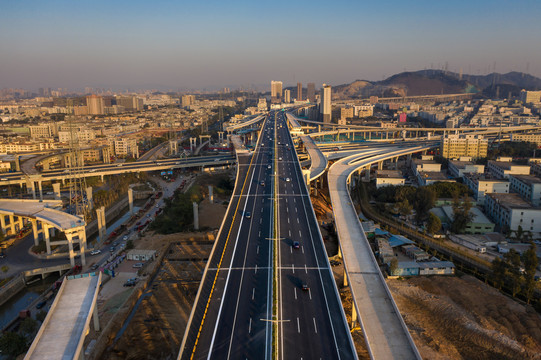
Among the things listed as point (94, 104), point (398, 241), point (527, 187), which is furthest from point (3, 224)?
point (94, 104)

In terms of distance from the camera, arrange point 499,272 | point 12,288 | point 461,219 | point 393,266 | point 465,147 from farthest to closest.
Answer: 1. point 465,147
2. point 461,219
3. point 393,266
4. point 12,288
5. point 499,272

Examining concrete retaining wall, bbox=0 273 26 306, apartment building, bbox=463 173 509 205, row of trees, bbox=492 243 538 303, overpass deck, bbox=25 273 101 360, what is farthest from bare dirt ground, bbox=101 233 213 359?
apartment building, bbox=463 173 509 205

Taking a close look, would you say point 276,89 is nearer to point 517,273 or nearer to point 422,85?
point 422,85

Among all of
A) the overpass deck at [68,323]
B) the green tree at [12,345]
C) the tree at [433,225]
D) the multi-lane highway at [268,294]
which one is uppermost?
the multi-lane highway at [268,294]

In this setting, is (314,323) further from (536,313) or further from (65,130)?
(65,130)

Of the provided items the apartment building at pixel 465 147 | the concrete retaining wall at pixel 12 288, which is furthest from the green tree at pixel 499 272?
the apartment building at pixel 465 147

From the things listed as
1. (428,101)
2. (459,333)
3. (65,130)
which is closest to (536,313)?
(459,333)

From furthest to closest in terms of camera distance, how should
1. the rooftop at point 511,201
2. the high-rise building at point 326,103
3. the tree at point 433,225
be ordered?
the high-rise building at point 326,103, the rooftop at point 511,201, the tree at point 433,225

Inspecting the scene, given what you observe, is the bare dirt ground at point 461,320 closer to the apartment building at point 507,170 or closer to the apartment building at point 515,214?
the apartment building at point 515,214
